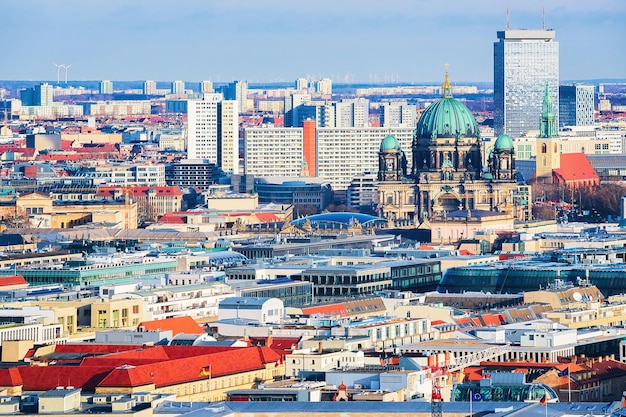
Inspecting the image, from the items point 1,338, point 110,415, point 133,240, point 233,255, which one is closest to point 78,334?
point 1,338

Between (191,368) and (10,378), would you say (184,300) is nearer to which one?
(191,368)

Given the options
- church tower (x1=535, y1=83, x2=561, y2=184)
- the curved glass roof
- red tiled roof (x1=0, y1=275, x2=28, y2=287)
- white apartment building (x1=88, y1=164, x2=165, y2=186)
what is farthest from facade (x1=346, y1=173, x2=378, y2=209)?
red tiled roof (x1=0, y1=275, x2=28, y2=287)

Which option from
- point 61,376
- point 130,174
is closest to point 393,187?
point 130,174

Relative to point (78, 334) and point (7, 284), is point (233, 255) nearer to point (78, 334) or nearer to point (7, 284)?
point (7, 284)

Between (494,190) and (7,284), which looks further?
(494,190)

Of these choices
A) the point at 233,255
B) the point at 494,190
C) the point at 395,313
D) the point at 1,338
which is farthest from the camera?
the point at 494,190

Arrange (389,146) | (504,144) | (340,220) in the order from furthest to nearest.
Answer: (389,146), (504,144), (340,220)

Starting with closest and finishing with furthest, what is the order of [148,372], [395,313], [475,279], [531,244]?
[148,372] < [395,313] < [475,279] < [531,244]
